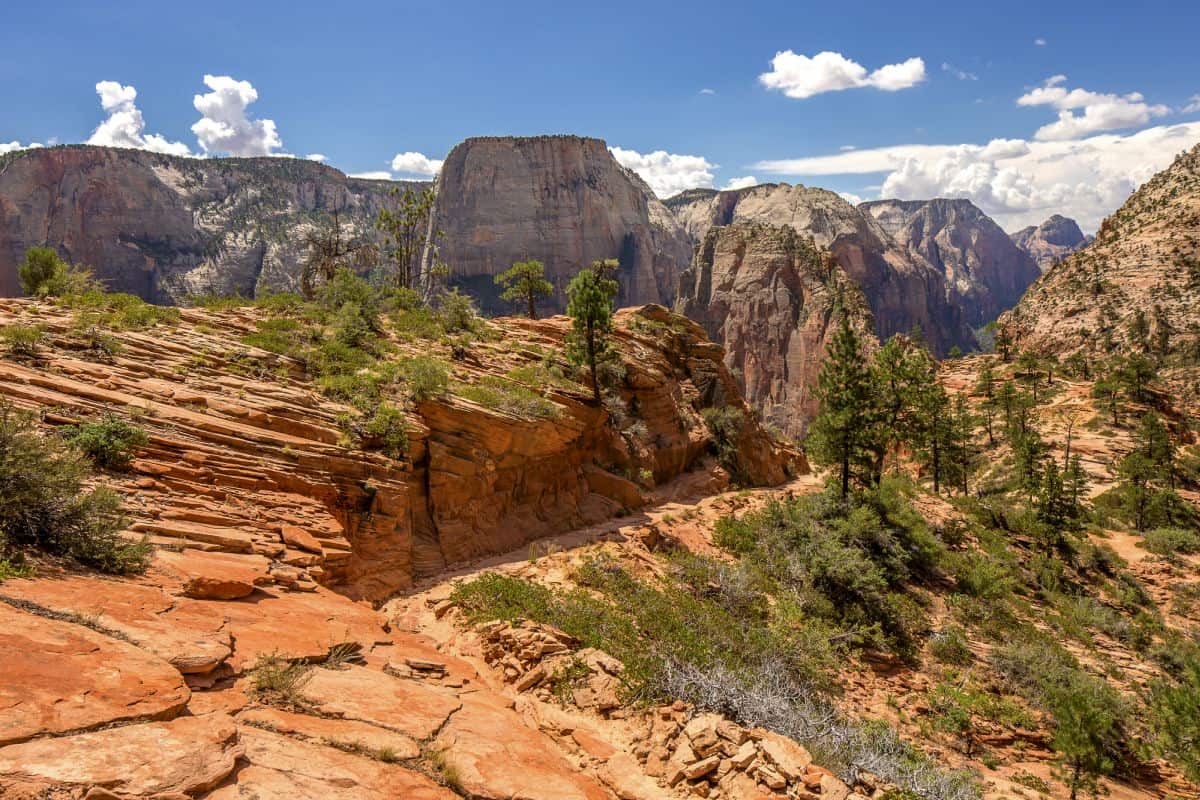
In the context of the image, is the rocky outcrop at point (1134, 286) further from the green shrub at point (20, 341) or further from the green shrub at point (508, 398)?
the green shrub at point (20, 341)

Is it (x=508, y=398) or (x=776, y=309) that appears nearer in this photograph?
(x=508, y=398)

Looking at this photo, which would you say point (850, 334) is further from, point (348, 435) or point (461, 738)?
point (461, 738)

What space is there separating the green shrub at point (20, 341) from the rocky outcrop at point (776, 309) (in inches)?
Result: 2655

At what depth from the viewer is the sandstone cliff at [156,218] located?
4109 inches

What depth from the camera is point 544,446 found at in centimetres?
1909

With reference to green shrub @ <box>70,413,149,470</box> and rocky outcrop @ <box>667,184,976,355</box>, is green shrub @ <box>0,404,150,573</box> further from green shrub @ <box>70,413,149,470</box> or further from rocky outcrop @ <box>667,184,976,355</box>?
rocky outcrop @ <box>667,184,976,355</box>

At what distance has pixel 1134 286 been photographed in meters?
64.8

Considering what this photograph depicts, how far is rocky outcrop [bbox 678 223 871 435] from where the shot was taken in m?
72.0

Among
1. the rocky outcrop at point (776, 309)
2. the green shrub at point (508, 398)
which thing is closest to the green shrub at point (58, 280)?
the green shrub at point (508, 398)

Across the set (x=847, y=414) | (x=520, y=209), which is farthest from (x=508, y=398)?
(x=520, y=209)

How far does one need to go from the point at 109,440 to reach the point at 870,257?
149088 mm

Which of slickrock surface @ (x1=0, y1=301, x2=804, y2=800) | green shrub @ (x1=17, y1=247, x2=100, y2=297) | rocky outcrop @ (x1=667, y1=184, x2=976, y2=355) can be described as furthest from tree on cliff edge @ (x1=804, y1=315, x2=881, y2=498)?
rocky outcrop @ (x1=667, y1=184, x2=976, y2=355)

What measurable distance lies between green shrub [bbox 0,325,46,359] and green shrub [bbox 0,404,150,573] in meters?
4.88

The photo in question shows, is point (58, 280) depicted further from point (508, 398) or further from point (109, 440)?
point (508, 398)
